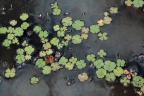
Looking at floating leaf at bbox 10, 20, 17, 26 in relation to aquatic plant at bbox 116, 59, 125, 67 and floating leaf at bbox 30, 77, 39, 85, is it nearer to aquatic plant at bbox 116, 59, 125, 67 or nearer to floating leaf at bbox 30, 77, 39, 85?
floating leaf at bbox 30, 77, 39, 85

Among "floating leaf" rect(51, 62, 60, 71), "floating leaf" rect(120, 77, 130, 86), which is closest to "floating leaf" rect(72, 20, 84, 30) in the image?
"floating leaf" rect(51, 62, 60, 71)

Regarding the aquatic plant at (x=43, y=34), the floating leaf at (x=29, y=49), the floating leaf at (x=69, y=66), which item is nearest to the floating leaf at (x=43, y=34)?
the aquatic plant at (x=43, y=34)

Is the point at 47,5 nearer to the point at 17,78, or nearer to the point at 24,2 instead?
the point at 24,2

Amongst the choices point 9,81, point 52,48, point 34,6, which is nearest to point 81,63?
point 52,48

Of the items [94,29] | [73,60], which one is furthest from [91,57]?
[94,29]

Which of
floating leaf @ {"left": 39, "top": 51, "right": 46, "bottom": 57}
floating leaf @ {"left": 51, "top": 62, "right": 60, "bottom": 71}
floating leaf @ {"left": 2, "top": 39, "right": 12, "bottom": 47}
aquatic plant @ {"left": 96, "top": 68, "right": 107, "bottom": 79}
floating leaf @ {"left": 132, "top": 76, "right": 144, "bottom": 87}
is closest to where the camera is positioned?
floating leaf @ {"left": 132, "top": 76, "right": 144, "bottom": 87}

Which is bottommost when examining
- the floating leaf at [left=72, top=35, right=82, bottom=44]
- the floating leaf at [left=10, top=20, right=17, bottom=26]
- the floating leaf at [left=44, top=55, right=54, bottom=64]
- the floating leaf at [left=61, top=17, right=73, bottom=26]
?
the floating leaf at [left=44, top=55, right=54, bottom=64]

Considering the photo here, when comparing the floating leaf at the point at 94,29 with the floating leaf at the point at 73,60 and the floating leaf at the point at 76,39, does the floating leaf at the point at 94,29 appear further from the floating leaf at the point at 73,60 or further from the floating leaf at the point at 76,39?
the floating leaf at the point at 73,60
